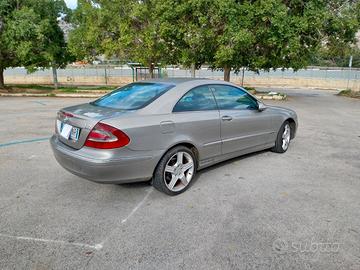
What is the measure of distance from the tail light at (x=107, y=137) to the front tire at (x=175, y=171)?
62 centimetres

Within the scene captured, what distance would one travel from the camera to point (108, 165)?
133 inches

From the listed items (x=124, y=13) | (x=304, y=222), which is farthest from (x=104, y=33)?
(x=304, y=222)

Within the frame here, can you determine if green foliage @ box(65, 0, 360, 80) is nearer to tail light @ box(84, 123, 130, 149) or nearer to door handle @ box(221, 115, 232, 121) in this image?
door handle @ box(221, 115, 232, 121)

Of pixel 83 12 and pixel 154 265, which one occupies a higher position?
pixel 83 12

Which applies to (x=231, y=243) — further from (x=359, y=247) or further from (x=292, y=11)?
(x=292, y=11)

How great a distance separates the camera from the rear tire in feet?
18.7

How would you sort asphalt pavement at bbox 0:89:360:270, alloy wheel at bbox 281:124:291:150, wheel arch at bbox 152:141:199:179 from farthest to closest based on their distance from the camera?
alloy wheel at bbox 281:124:291:150 → wheel arch at bbox 152:141:199:179 → asphalt pavement at bbox 0:89:360:270

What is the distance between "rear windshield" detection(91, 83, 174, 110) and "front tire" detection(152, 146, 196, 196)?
73cm

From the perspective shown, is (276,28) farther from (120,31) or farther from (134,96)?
(134,96)

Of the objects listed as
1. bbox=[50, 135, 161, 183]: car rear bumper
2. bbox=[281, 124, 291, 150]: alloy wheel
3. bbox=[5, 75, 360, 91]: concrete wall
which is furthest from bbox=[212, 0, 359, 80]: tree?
bbox=[5, 75, 360, 91]: concrete wall

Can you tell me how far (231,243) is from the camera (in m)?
2.94

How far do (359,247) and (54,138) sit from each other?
12.4ft

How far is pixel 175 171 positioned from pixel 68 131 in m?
1.43

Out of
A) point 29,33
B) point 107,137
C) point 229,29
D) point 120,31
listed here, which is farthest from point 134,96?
point 120,31
